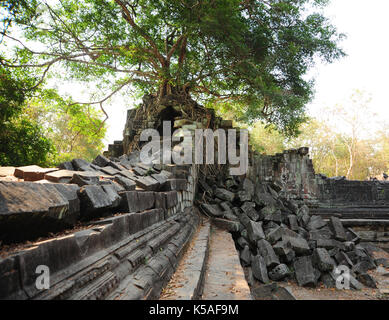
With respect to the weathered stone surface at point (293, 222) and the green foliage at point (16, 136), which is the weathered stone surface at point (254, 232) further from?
the green foliage at point (16, 136)

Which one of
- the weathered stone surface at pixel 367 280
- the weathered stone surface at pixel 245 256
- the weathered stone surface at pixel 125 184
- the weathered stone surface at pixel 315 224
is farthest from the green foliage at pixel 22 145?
the weathered stone surface at pixel 367 280

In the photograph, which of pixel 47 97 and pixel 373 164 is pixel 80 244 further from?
pixel 373 164

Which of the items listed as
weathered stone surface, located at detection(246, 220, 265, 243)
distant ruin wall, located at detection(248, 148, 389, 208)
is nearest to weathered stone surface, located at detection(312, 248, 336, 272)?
weathered stone surface, located at detection(246, 220, 265, 243)

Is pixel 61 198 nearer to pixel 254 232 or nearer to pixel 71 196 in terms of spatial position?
pixel 71 196

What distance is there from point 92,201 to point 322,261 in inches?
202

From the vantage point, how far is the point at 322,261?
5.10 m

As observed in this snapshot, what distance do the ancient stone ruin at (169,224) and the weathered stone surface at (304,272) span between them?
0.8 inches

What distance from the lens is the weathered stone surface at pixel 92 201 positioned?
6.43 feet

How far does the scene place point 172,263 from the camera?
2613 mm

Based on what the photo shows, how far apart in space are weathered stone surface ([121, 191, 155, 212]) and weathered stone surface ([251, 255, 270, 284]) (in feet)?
8.62

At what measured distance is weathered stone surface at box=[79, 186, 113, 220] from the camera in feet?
6.43

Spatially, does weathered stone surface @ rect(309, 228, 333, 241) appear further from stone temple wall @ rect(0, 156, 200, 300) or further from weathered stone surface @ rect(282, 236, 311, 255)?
stone temple wall @ rect(0, 156, 200, 300)
